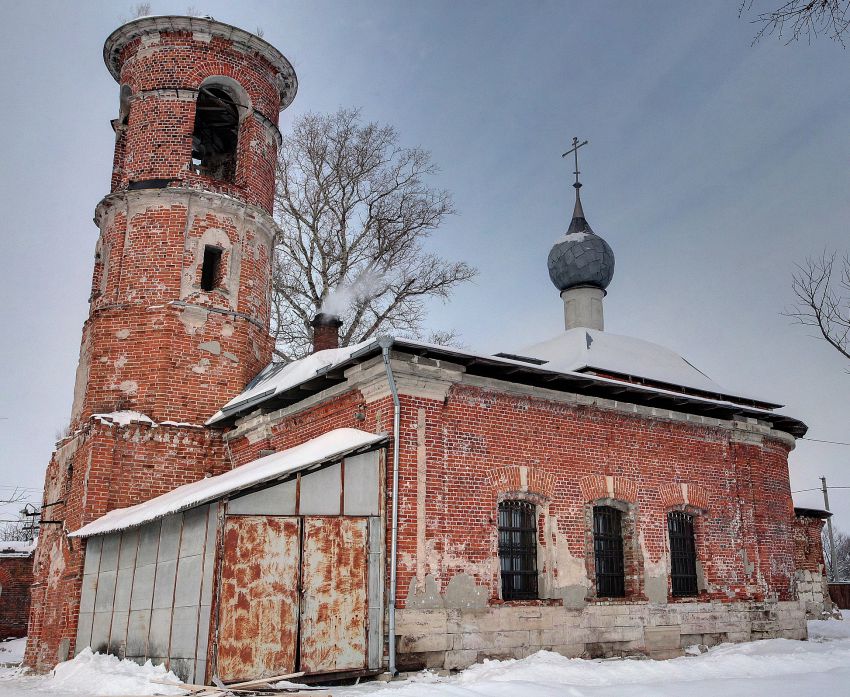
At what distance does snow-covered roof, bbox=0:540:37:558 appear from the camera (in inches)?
875

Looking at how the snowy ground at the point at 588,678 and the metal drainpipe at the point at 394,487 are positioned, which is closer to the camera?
the snowy ground at the point at 588,678

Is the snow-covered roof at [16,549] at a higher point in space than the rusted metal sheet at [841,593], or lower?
higher

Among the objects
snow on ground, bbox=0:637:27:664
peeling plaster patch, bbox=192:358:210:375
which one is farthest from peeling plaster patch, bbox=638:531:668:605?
snow on ground, bbox=0:637:27:664

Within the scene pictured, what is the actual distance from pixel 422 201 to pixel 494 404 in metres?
10.8

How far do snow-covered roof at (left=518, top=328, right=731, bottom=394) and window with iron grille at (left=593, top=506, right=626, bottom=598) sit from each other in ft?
10.5

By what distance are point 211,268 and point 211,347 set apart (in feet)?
5.09

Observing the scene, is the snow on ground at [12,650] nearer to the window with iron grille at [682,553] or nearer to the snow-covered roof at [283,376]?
the snow-covered roof at [283,376]

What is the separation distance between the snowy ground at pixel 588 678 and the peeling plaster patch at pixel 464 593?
68 cm

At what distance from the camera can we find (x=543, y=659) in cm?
956

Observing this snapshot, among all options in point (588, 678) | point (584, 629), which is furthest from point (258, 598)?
point (584, 629)

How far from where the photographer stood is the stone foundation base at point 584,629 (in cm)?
908

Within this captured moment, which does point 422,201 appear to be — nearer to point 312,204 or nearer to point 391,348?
point 312,204

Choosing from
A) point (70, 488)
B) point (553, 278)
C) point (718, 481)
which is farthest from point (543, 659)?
point (553, 278)

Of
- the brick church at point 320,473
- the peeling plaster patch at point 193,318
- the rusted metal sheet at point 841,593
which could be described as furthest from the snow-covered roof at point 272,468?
the rusted metal sheet at point 841,593
